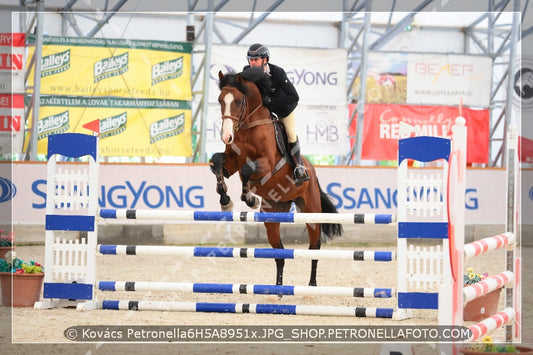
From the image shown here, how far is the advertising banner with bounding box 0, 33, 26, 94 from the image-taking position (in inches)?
433

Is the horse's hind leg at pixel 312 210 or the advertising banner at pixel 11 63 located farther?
the advertising banner at pixel 11 63

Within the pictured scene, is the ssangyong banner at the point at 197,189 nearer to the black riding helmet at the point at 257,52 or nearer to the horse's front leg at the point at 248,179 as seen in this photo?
the horse's front leg at the point at 248,179

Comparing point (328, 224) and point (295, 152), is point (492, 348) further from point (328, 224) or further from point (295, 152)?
point (328, 224)

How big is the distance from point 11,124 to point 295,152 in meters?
6.47

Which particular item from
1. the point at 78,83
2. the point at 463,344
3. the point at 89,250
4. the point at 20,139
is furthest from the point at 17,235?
the point at 463,344

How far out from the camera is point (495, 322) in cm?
349

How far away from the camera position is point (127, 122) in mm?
11555

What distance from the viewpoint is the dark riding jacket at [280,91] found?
5785 mm

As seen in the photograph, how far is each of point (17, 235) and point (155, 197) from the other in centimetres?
195

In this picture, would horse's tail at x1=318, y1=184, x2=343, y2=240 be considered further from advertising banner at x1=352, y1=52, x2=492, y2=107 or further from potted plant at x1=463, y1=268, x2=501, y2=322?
advertising banner at x1=352, y1=52, x2=492, y2=107

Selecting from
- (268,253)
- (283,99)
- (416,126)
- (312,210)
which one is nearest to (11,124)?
(312,210)

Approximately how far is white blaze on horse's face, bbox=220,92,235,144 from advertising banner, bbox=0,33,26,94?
675 cm

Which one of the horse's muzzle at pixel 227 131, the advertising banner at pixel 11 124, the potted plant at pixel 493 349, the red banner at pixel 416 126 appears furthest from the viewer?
the red banner at pixel 416 126

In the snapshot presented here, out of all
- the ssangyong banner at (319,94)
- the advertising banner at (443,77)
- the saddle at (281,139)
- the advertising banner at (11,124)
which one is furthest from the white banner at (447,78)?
the saddle at (281,139)
